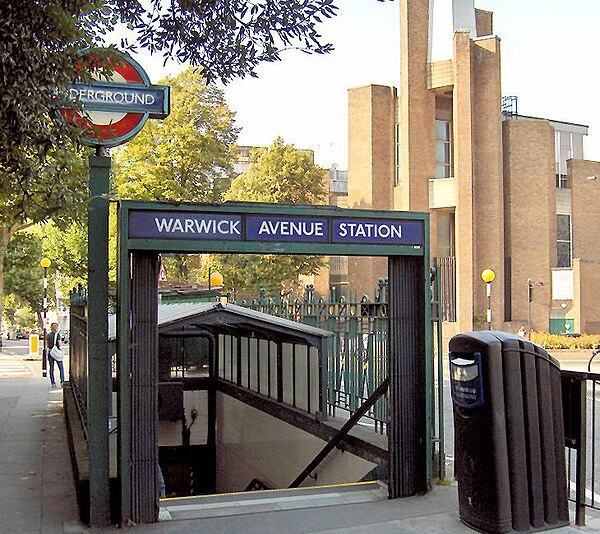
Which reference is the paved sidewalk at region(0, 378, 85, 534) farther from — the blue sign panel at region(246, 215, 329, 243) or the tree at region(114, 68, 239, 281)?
the tree at region(114, 68, 239, 281)

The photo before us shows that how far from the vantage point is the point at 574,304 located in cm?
4512

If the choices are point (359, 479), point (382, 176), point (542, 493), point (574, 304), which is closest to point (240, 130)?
point (382, 176)

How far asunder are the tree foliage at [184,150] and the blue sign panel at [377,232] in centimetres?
2707

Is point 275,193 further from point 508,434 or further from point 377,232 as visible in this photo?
point 508,434

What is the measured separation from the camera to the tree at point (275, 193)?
37.4 m

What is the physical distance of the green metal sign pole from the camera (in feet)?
22.4

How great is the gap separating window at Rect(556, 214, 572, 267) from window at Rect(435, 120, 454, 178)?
8.22 meters

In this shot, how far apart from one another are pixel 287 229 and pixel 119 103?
2.03 meters

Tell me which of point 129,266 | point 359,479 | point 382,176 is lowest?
point 359,479

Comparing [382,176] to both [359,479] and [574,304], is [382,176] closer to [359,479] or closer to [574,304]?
[574,304]

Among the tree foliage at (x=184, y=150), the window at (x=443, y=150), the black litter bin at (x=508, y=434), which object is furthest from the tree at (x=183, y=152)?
the black litter bin at (x=508, y=434)

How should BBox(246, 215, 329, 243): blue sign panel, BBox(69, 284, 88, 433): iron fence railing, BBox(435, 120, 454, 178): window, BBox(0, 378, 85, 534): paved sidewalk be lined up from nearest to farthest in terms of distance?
BBox(0, 378, 85, 534): paved sidewalk → BBox(246, 215, 329, 243): blue sign panel → BBox(69, 284, 88, 433): iron fence railing → BBox(435, 120, 454, 178): window

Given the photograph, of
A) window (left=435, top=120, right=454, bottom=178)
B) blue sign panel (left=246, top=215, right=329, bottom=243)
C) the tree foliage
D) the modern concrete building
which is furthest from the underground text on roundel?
window (left=435, top=120, right=454, bottom=178)

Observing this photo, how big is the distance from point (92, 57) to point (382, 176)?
41.1 metres
